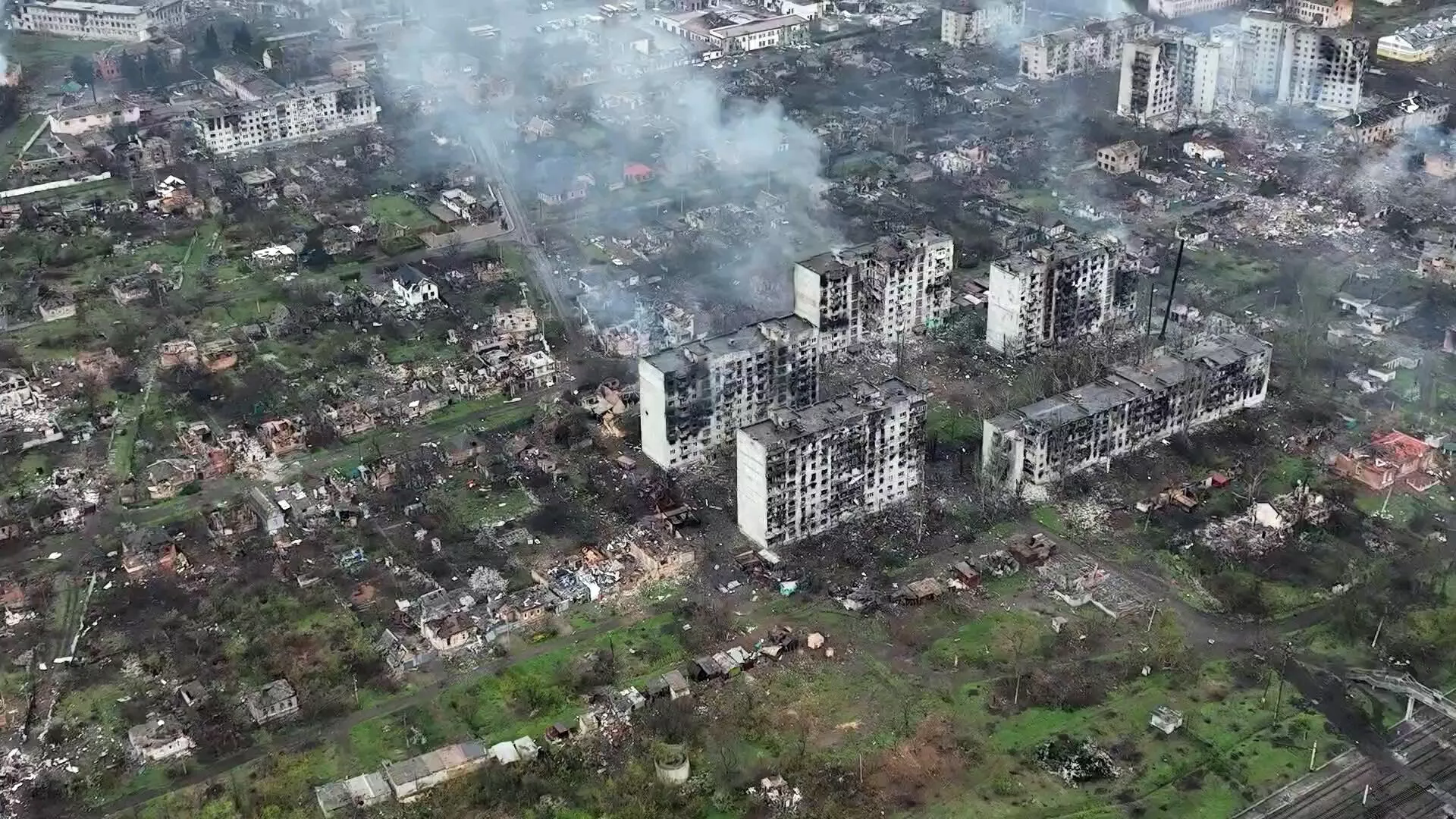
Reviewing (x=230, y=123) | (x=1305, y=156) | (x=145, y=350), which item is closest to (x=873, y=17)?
(x=1305, y=156)

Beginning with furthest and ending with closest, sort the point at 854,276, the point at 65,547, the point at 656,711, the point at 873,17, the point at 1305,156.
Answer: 1. the point at 873,17
2. the point at 1305,156
3. the point at 854,276
4. the point at 65,547
5. the point at 656,711

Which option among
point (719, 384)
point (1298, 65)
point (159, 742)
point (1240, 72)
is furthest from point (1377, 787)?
point (1240, 72)

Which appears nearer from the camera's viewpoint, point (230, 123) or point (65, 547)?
point (65, 547)

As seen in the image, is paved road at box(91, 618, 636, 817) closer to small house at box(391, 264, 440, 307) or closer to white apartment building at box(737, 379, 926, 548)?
white apartment building at box(737, 379, 926, 548)

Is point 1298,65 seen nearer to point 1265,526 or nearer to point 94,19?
point 1265,526

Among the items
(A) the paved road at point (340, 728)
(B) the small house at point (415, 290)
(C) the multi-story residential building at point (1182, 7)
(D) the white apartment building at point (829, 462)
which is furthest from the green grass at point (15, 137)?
(C) the multi-story residential building at point (1182, 7)

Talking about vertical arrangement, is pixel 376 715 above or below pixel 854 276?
below

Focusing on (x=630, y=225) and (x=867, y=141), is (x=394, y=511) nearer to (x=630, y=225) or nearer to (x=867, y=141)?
(x=630, y=225)
